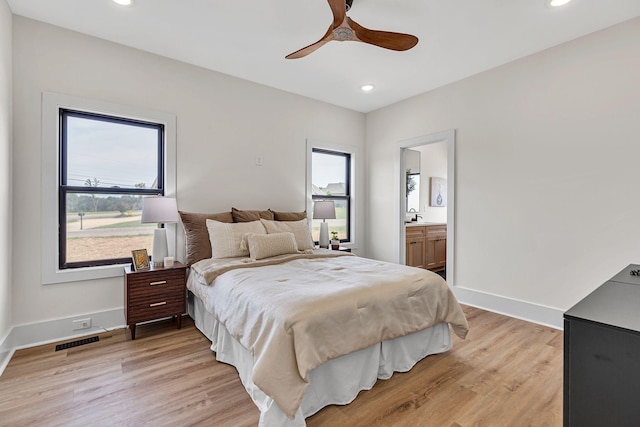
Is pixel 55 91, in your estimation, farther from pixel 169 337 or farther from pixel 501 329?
pixel 501 329

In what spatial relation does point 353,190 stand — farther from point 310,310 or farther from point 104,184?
point 310,310

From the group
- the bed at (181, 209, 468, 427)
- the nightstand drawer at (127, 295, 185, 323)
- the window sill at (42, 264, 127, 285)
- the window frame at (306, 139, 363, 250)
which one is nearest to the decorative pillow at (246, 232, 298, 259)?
the bed at (181, 209, 468, 427)

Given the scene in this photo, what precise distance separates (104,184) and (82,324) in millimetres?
1323

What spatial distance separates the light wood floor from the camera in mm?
1691

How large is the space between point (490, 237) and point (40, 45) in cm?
482

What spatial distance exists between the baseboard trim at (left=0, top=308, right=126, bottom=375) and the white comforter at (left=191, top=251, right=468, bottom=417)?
1.07m

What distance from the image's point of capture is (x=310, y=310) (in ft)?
5.53

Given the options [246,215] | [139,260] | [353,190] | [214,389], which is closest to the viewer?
[214,389]

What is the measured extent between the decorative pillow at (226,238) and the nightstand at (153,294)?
363 mm

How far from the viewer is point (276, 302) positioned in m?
1.76

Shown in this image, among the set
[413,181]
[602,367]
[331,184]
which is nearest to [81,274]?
[331,184]

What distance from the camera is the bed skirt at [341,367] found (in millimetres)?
1680

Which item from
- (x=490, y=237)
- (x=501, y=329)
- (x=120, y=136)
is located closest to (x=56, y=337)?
(x=120, y=136)

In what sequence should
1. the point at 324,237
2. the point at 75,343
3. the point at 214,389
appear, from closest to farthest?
the point at 214,389
the point at 75,343
the point at 324,237
